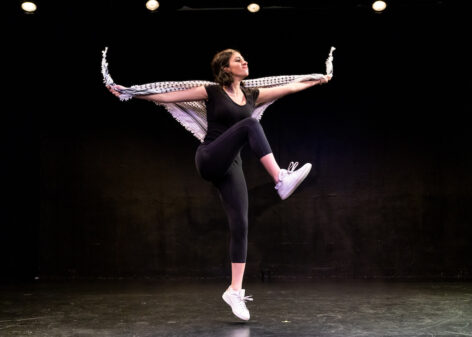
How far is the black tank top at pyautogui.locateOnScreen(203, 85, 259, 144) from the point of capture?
2793 millimetres

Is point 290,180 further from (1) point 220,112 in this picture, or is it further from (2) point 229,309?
(2) point 229,309

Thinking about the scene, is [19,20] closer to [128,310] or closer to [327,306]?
[128,310]

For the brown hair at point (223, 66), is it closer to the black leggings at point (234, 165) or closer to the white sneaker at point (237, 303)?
the black leggings at point (234, 165)

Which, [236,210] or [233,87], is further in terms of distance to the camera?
[233,87]

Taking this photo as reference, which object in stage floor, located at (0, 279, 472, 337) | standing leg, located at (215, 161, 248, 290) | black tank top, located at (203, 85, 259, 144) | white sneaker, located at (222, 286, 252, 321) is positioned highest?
black tank top, located at (203, 85, 259, 144)

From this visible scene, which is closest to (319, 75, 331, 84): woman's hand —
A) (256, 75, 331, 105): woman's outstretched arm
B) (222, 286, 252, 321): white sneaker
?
(256, 75, 331, 105): woman's outstretched arm

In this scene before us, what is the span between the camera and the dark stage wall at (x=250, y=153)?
485 cm

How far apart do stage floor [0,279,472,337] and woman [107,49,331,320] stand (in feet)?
1.06

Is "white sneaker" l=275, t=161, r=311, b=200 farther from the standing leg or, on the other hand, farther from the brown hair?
the brown hair

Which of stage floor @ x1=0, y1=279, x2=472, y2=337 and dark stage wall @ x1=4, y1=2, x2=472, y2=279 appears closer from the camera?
stage floor @ x1=0, y1=279, x2=472, y2=337

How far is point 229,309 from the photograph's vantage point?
3.31m

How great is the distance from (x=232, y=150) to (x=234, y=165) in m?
0.18

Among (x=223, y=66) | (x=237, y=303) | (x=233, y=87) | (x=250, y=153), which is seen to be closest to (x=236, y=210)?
(x=237, y=303)

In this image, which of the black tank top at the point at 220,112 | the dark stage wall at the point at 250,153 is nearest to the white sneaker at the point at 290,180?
the black tank top at the point at 220,112
